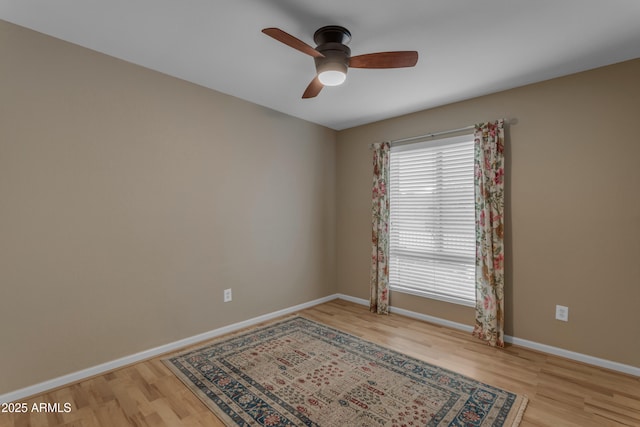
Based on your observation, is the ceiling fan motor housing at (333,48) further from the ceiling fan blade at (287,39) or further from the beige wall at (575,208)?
the beige wall at (575,208)

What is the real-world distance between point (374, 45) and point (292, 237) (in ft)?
8.11

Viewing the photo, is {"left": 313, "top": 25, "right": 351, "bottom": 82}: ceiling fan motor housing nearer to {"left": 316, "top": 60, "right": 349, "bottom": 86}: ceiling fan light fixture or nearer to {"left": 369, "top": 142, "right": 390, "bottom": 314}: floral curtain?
{"left": 316, "top": 60, "right": 349, "bottom": 86}: ceiling fan light fixture

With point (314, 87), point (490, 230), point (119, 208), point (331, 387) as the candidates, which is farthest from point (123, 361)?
point (490, 230)

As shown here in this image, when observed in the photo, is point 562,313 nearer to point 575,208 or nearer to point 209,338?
point 575,208

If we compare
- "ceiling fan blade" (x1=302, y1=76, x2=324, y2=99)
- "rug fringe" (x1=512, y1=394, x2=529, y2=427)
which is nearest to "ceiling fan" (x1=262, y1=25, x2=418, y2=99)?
"ceiling fan blade" (x1=302, y1=76, x2=324, y2=99)

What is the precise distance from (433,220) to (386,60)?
2161 millimetres

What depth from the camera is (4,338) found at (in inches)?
85.0

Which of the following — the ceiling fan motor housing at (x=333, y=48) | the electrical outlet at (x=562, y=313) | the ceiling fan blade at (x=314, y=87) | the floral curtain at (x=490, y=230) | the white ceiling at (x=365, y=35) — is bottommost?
the electrical outlet at (x=562, y=313)

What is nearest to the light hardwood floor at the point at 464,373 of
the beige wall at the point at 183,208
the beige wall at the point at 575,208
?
the beige wall at the point at 183,208

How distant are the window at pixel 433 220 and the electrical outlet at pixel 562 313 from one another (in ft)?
2.41

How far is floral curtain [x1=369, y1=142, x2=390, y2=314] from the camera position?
13.3 ft

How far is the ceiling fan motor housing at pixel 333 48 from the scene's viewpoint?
214cm

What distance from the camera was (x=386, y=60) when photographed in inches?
83.2

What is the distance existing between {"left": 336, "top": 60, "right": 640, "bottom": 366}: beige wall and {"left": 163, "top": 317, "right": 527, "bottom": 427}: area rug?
112 cm
